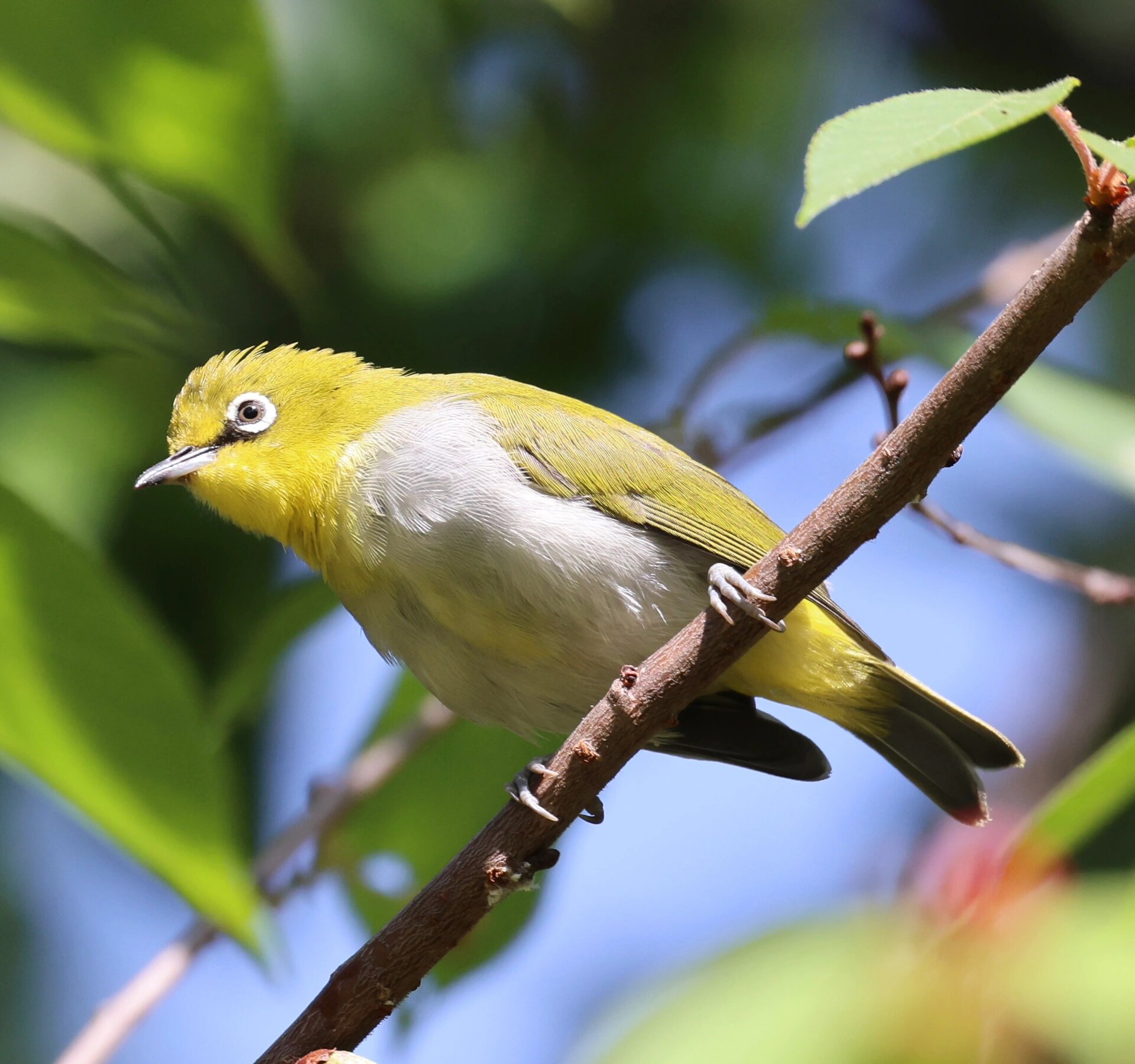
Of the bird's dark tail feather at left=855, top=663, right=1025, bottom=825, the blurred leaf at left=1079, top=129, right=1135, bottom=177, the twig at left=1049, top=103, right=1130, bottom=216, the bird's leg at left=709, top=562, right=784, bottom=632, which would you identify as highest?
the twig at left=1049, top=103, right=1130, bottom=216

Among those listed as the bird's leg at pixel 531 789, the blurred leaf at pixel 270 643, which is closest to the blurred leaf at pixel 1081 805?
the bird's leg at pixel 531 789

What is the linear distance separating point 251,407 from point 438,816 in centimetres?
115

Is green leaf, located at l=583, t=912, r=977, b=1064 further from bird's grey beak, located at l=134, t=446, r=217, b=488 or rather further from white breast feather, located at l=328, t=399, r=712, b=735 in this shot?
bird's grey beak, located at l=134, t=446, r=217, b=488

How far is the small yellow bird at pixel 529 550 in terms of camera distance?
9.72ft

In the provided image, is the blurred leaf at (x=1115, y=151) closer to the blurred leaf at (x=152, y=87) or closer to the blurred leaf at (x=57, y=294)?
the blurred leaf at (x=152, y=87)

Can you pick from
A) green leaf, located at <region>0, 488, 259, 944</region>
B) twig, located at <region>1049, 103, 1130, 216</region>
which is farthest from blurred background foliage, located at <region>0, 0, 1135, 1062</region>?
twig, located at <region>1049, 103, 1130, 216</region>

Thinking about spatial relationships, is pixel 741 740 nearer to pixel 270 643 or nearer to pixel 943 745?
pixel 943 745

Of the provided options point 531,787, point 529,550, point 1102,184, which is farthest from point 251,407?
point 1102,184

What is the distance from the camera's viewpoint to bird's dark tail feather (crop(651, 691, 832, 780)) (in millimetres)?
3369

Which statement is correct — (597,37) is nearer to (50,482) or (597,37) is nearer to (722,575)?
(50,482)

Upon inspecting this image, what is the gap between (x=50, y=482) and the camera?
145 inches

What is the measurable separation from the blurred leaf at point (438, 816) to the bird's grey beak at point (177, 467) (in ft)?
2.52

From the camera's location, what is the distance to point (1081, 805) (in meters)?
2.16

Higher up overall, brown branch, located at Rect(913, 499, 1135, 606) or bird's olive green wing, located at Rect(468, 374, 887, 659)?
brown branch, located at Rect(913, 499, 1135, 606)
